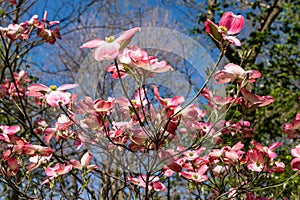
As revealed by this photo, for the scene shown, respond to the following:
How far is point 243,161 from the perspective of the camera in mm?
1086

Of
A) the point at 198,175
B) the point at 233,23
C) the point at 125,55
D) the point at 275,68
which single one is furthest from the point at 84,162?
the point at 275,68

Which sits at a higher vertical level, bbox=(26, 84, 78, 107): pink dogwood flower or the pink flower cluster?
the pink flower cluster

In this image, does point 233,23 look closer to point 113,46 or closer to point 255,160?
point 113,46

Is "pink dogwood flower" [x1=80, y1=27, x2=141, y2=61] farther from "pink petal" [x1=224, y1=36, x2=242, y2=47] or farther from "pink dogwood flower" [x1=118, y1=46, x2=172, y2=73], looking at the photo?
"pink petal" [x1=224, y1=36, x2=242, y2=47]

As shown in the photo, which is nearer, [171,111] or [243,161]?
[171,111]

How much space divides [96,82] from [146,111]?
12cm

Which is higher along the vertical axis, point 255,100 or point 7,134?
point 255,100

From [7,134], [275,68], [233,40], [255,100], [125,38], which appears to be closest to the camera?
[125,38]

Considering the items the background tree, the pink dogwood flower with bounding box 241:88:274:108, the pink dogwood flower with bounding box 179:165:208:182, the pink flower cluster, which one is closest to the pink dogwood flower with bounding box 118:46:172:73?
the pink flower cluster

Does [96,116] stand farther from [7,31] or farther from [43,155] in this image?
[7,31]

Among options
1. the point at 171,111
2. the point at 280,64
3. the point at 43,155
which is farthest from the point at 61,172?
the point at 280,64

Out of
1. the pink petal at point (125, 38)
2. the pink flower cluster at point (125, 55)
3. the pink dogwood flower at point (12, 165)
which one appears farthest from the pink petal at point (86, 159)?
the pink petal at point (125, 38)

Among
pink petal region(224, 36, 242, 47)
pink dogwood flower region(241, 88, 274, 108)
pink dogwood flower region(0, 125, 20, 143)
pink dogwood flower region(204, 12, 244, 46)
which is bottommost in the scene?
pink dogwood flower region(0, 125, 20, 143)

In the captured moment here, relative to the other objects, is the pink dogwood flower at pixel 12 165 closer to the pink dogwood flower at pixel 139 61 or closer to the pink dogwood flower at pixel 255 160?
the pink dogwood flower at pixel 139 61
